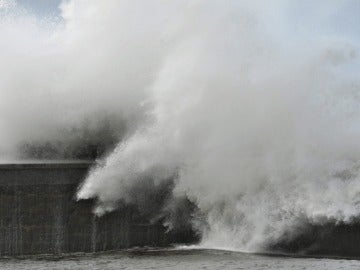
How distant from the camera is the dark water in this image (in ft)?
36.5

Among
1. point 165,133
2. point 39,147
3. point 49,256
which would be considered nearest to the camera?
point 49,256

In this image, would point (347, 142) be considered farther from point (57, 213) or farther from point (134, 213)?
point (57, 213)

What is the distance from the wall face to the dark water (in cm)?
71

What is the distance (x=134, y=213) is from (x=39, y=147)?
3.44m

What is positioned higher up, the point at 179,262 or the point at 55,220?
the point at 55,220

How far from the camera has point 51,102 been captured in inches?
647

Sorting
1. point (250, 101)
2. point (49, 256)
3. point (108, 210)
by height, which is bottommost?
point (49, 256)

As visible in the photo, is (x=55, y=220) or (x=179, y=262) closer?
(x=179, y=262)

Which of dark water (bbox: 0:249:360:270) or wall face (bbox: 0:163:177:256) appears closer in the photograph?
dark water (bbox: 0:249:360:270)

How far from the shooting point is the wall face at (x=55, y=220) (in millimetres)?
13469

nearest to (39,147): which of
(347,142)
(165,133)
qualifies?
(165,133)

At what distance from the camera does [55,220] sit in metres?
13.6

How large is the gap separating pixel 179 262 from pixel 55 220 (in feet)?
10.3

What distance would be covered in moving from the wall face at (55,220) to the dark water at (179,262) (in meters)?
0.71
